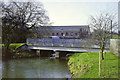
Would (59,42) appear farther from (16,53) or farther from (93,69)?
(93,69)

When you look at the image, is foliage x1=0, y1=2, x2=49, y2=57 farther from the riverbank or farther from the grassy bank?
the grassy bank

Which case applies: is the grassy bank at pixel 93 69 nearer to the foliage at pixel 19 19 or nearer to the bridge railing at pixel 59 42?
the bridge railing at pixel 59 42

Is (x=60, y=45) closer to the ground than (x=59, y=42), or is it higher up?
closer to the ground

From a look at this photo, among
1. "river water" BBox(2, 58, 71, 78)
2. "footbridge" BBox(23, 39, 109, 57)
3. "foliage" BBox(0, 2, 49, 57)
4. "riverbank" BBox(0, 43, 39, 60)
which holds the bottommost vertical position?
"river water" BBox(2, 58, 71, 78)

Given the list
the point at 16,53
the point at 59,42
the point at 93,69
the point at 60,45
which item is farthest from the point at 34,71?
the point at 16,53

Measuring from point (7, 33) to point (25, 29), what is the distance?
257 centimetres

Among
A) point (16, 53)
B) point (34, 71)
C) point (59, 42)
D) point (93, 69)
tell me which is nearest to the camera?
point (93, 69)

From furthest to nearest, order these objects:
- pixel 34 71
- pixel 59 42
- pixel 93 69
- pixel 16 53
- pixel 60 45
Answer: pixel 59 42 → pixel 16 53 → pixel 60 45 → pixel 34 71 → pixel 93 69

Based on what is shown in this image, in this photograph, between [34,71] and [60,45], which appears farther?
[60,45]

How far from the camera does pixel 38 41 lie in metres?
20.0

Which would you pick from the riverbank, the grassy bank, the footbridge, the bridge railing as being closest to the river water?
the grassy bank

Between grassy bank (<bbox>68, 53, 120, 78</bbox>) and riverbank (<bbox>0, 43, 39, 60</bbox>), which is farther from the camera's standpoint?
riverbank (<bbox>0, 43, 39, 60</bbox>)

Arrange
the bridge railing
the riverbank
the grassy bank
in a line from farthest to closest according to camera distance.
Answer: the riverbank < the bridge railing < the grassy bank

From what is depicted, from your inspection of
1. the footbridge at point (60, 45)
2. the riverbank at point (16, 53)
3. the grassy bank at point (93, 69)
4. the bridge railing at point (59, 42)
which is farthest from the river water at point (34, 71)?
the riverbank at point (16, 53)
